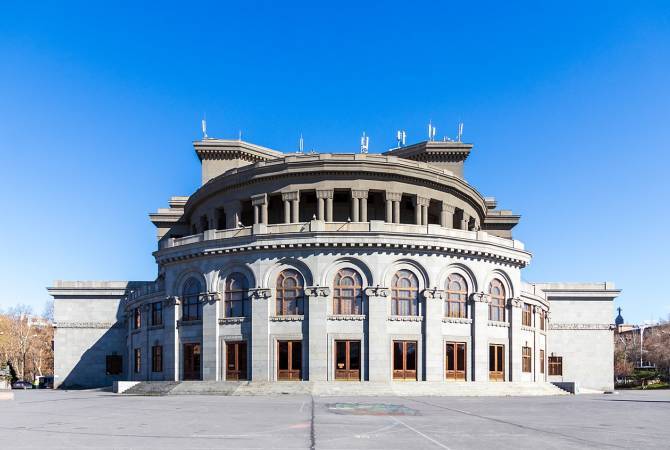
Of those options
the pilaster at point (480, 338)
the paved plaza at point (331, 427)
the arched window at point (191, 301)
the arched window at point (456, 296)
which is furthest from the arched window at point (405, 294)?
the paved plaza at point (331, 427)

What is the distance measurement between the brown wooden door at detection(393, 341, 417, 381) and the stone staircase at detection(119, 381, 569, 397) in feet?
4.44

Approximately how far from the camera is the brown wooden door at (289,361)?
46.4 m

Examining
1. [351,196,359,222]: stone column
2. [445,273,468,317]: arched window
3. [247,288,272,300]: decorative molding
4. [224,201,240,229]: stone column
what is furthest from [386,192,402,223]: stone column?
[247,288,272,300]: decorative molding

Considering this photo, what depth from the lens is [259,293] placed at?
47.3 m

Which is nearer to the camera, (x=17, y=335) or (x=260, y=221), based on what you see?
(x=260, y=221)

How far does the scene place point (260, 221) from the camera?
5622 centimetres

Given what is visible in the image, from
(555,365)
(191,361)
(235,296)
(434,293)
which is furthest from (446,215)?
(191,361)

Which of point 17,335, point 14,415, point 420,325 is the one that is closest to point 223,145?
point 420,325

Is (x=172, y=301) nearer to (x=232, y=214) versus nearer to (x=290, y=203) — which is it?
(x=232, y=214)

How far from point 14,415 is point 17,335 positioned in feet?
294

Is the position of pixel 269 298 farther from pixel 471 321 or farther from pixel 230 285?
pixel 471 321

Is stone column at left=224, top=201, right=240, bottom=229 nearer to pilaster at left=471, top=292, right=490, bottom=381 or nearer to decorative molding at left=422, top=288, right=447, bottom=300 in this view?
decorative molding at left=422, top=288, right=447, bottom=300

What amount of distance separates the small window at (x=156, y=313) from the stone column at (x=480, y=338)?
2457 centimetres

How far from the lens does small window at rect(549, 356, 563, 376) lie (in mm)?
69688
